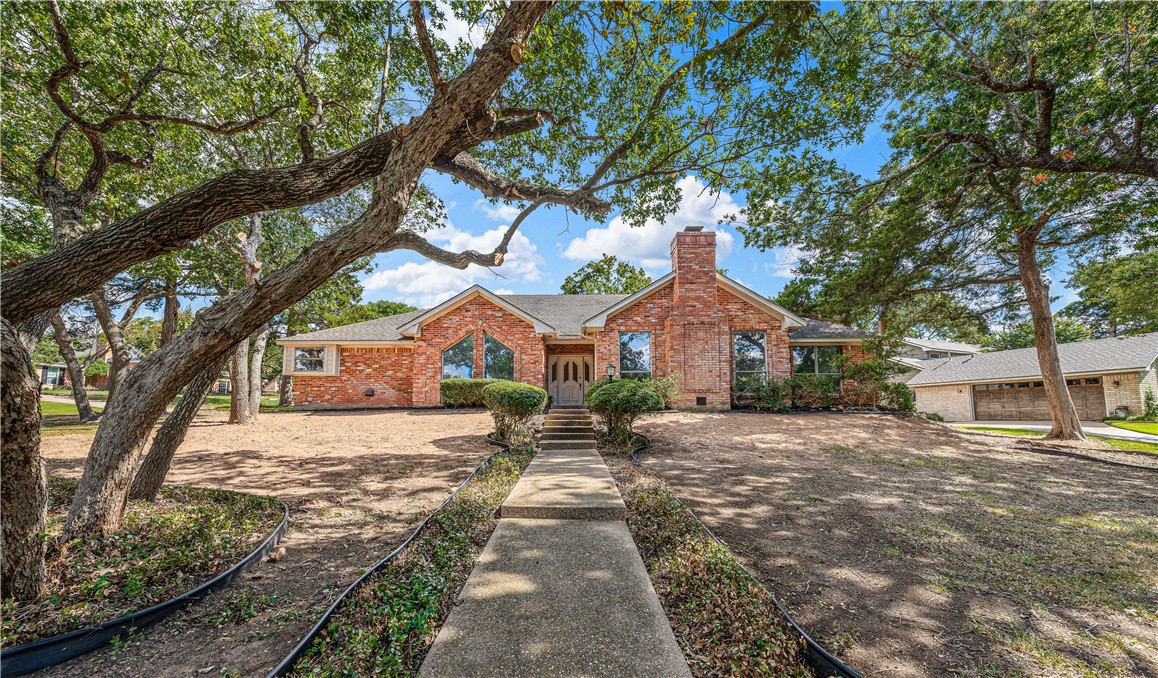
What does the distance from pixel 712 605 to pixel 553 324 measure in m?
13.4

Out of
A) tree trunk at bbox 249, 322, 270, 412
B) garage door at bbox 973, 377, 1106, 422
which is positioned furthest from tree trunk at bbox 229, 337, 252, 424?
garage door at bbox 973, 377, 1106, 422

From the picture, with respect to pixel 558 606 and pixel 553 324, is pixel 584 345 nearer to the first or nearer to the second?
pixel 553 324

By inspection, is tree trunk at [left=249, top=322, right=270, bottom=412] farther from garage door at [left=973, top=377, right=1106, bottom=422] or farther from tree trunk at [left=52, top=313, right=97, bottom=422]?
garage door at [left=973, top=377, right=1106, bottom=422]

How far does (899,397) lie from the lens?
12977 millimetres

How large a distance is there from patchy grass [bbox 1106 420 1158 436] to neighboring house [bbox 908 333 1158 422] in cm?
184

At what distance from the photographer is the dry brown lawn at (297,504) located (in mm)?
2270

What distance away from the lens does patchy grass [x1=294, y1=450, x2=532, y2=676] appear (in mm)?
2096

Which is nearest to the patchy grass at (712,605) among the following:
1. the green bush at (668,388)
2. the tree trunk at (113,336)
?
the green bush at (668,388)

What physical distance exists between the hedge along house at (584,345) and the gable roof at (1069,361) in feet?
39.7

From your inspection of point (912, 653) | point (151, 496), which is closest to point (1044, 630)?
point (912, 653)

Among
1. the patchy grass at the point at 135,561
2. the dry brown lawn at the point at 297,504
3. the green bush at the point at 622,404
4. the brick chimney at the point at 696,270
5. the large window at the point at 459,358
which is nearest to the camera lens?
the dry brown lawn at the point at 297,504

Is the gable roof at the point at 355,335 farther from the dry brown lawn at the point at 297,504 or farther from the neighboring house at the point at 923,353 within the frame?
the neighboring house at the point at 923,353

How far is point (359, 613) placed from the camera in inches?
99.7

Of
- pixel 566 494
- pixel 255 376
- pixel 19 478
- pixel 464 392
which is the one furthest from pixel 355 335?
pixel 19 478
